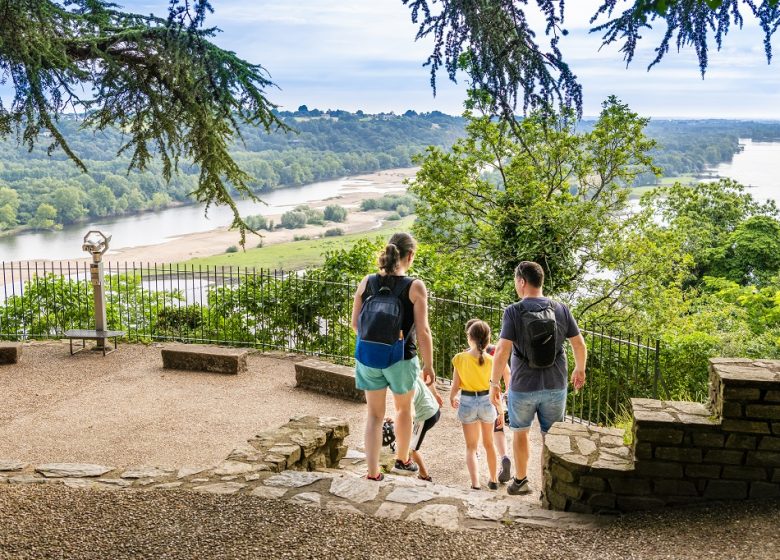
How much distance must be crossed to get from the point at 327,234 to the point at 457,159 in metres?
22.3

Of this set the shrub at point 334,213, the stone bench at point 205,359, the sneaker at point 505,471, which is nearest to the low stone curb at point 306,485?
the sneaker at point 505,471

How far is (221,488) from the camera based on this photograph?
16.8ft

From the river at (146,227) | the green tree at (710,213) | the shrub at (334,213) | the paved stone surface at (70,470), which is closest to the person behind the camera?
the paved stone surface at (70,470)

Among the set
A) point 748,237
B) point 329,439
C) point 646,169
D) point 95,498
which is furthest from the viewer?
point 748,237

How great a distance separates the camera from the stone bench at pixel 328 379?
909cm

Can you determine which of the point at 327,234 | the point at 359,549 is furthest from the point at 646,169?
the point at 327,234

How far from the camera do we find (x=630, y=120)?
62.2 feet

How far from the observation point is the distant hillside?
32.9 m

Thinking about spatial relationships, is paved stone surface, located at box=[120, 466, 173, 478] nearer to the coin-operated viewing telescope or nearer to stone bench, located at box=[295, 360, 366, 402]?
stone bench, located at box=[295, 360, 366, 402]

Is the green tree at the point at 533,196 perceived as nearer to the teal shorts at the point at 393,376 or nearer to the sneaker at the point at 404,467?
the sneaker at the point at 404,467

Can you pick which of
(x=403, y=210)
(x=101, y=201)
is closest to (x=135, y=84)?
(x=101, y=201)

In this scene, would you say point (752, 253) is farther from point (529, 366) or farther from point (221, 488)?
point (221, 488)

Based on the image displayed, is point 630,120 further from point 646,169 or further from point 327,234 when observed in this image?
point 327,234

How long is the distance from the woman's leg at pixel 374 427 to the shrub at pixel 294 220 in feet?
125
